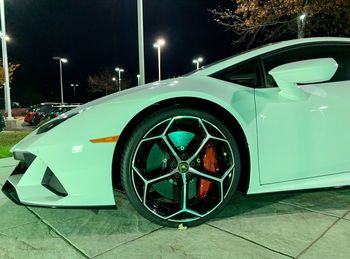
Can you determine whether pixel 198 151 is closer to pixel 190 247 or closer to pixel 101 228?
pixel 190 247

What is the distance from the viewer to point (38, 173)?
6.66ft

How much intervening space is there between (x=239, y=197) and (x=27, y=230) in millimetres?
1655

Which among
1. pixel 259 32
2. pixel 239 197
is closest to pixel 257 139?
pixel 239 197

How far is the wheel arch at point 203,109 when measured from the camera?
84.4 inches

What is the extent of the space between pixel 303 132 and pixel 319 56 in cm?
70

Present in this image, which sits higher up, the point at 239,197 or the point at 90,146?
the point at 90,146

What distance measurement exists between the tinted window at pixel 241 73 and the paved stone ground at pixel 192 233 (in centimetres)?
81

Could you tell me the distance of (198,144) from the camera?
2.22 metres

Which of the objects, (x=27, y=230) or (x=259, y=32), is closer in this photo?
(x=27, y=230)

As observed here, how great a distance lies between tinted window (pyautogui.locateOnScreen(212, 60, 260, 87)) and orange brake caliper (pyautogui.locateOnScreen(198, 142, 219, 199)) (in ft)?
1.62

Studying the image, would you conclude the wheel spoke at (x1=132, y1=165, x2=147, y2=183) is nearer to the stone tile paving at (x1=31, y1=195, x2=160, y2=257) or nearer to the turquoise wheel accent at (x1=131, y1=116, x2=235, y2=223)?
the turquoise wheel accent at (x1=131, y1=116, x2=235, y2=223)

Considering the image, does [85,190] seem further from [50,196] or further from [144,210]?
[144,210]

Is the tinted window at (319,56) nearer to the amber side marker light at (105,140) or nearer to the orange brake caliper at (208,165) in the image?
the orange brake caliper at (208,165)

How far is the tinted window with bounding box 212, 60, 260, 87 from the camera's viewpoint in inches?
91.5
